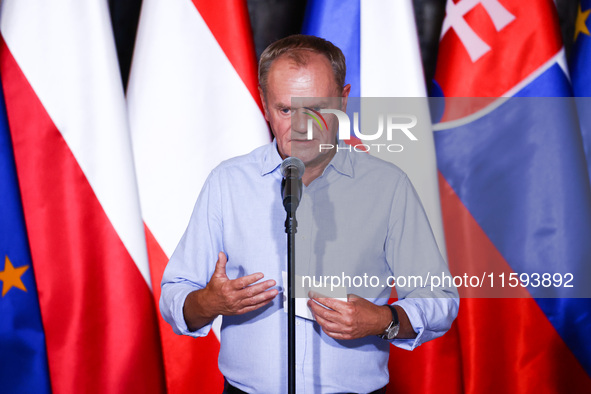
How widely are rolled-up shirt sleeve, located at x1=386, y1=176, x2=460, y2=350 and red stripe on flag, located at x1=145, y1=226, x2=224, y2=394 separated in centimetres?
74

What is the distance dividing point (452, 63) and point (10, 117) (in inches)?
58.0

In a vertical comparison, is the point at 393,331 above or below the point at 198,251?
below

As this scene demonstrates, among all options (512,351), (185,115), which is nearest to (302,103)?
(185,115)

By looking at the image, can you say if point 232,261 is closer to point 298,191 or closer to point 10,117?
point 298,191

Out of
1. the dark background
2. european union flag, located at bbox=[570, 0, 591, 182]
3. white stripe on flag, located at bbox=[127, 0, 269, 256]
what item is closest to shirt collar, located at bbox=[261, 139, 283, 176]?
white stripe on flag, located at bbox=[127, 0, 269, 256]

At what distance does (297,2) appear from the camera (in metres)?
1.99

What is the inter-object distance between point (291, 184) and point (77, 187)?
1.01 metres

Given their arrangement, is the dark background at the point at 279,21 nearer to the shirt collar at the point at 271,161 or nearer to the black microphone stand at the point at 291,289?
the shirt collar at the point at 271,161

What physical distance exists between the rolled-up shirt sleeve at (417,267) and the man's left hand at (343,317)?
6.1 inches

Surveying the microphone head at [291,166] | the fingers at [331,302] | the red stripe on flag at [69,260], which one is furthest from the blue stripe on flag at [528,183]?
the red stripe on flag at [69,260]

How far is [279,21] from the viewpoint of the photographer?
1.99m

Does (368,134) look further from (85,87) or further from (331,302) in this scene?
(85,87)

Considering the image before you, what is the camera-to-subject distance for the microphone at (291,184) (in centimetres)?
92

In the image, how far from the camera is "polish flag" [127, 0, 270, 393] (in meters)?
1.71
